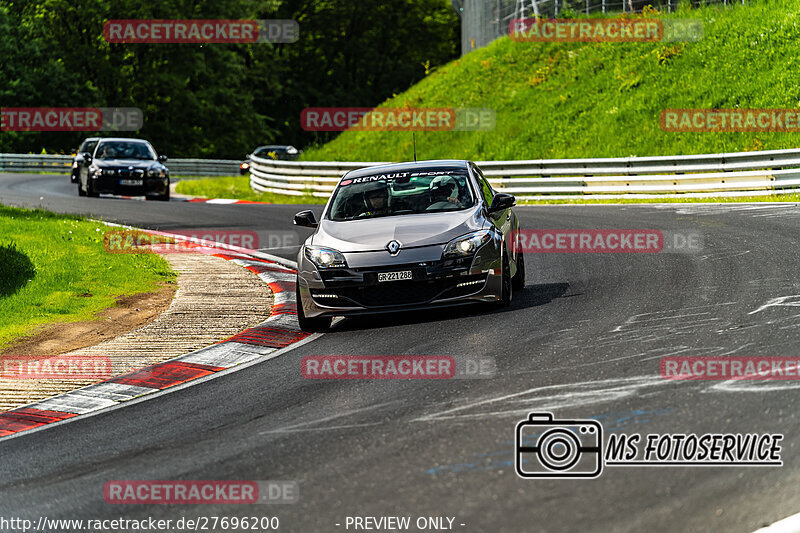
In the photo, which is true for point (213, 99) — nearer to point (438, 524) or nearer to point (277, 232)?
point (277, 232)

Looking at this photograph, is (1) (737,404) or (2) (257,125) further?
(2) (257,125)

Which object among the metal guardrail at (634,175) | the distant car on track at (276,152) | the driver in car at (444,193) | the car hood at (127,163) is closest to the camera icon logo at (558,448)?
the driver in car at (444,193)

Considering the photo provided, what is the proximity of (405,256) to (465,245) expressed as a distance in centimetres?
60

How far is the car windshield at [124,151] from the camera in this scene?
101 ft

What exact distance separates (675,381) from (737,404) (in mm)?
692

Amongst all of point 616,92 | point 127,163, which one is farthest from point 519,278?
point 616,92

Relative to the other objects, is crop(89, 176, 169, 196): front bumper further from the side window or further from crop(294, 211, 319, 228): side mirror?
crop(294, 211, 319, 228): side mirror

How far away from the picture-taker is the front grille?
10227mm

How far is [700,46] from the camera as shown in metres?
33.0

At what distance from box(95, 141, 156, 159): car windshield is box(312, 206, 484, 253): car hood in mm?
20862

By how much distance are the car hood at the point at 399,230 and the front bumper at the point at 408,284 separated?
0.12 metres

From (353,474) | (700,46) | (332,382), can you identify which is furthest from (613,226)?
(700,46)

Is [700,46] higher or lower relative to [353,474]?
higher

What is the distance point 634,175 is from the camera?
83.1ft
